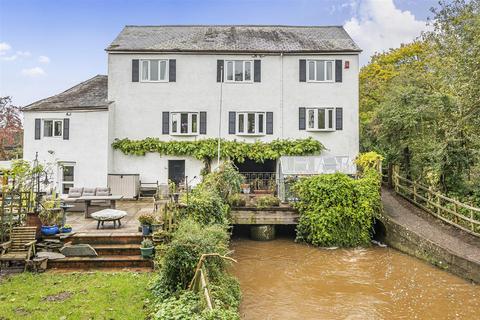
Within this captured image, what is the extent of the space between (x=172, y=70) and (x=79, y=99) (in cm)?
585

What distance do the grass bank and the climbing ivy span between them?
12596mm

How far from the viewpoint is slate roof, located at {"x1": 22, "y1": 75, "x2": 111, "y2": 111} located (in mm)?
20062

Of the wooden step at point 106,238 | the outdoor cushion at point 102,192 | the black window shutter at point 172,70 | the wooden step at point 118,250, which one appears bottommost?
the wooden step at point 118,250

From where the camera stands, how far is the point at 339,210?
14.6 m

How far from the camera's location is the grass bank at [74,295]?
266 inches

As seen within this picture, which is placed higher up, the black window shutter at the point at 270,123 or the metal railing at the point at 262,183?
the black window shutter at the point at 270,123

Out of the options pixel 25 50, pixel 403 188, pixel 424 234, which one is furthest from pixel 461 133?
pixel 25 50

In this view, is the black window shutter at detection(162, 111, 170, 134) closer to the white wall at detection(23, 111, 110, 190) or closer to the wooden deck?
the white wall at detection(23, 111, 110, 190)

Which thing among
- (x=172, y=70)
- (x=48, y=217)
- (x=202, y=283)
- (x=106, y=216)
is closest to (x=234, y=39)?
(x=172, y=70)

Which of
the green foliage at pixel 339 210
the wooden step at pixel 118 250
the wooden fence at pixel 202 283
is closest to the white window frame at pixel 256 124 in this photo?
the green foliage at pixel 339 210

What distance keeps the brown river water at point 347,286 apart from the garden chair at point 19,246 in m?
5.90

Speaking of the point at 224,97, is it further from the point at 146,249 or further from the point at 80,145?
the point at 146,249

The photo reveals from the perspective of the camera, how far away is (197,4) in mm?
25172

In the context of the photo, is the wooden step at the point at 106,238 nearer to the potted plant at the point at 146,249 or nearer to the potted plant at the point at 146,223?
the potted plant at the point at 146,223
